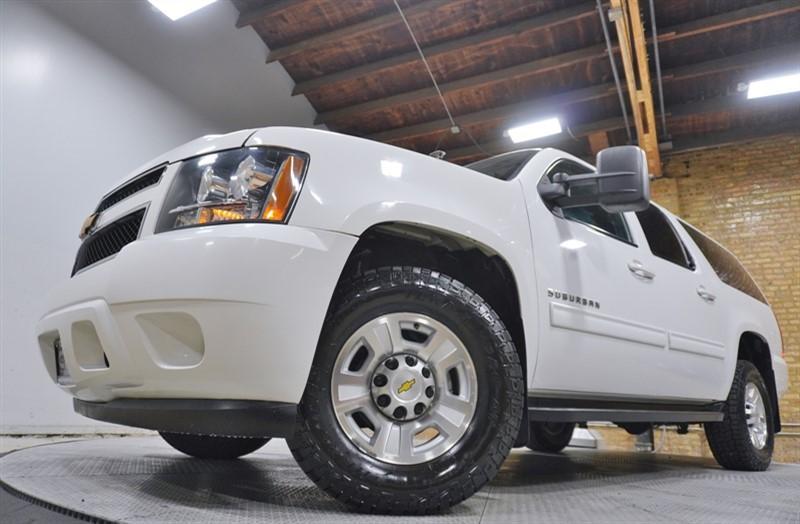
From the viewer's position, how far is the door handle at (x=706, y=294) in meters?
3.29

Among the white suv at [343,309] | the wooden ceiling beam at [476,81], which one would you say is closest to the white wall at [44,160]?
the white suv at [343,309]

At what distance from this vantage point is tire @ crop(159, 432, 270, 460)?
286 cm

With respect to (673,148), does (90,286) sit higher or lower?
lower

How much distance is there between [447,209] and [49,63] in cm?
519

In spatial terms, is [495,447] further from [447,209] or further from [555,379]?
[447,209]

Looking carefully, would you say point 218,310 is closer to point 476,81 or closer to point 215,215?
point 215,215

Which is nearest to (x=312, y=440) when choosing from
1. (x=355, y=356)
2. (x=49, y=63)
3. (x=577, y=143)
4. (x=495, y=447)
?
(x=355, y=356)

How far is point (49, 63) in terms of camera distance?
537cm

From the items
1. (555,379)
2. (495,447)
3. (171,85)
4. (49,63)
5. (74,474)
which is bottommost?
(74,474)

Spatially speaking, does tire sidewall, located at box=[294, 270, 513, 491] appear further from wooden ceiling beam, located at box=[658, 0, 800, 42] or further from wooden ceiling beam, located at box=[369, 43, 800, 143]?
wooden ceiling beam, located at box=[369, 43, 800, 143]

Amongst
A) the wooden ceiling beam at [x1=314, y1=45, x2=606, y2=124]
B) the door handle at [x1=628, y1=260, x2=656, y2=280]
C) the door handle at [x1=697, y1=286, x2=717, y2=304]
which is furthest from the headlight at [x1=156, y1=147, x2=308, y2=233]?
the wooden ceiling beam at [x1=314, y1=45, x2=606, y2=124]

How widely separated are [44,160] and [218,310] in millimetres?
4619

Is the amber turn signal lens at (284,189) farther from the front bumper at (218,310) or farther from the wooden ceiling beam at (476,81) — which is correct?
the wooden ceiling beam at (476,81)

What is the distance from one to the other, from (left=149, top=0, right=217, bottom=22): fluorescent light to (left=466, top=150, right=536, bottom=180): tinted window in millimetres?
4236
